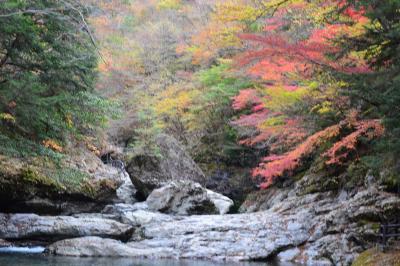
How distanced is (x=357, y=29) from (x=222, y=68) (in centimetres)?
1182

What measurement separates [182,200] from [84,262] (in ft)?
22.2

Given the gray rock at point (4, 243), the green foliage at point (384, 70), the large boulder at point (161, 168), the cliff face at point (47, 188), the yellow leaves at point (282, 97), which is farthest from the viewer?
the large boulder at point (161, 168)

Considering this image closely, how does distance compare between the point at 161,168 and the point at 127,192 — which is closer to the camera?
the point at 161,168

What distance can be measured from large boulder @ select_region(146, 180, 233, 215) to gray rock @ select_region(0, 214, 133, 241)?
336 cm

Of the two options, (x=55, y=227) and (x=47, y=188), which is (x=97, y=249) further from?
(x=47, y=188)

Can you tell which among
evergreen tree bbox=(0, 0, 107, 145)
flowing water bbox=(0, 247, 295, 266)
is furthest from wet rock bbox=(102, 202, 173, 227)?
evergreen tree bbox=(0, 0, 107, 145)

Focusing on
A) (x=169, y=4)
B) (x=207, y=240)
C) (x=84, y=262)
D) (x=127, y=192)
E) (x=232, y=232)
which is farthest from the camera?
(x=169, y=4)

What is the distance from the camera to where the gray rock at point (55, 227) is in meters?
13.1

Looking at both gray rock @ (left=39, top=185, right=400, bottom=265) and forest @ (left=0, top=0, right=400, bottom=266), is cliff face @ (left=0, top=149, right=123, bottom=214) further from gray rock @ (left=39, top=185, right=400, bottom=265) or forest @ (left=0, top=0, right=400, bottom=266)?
gray rock @ (left=39, top=185, right=400, bottom=265)

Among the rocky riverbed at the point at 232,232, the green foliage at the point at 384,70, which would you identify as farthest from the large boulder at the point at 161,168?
the green foliage at the point at 384,70

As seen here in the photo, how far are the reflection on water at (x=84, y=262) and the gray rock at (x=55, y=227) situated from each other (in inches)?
64.0

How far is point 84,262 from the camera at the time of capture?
1089 centimetres

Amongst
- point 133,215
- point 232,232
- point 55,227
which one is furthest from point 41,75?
point 232,232

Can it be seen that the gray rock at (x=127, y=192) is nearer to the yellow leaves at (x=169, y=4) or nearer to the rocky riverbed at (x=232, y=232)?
the rocky riverbed at (x=232, y=232)
